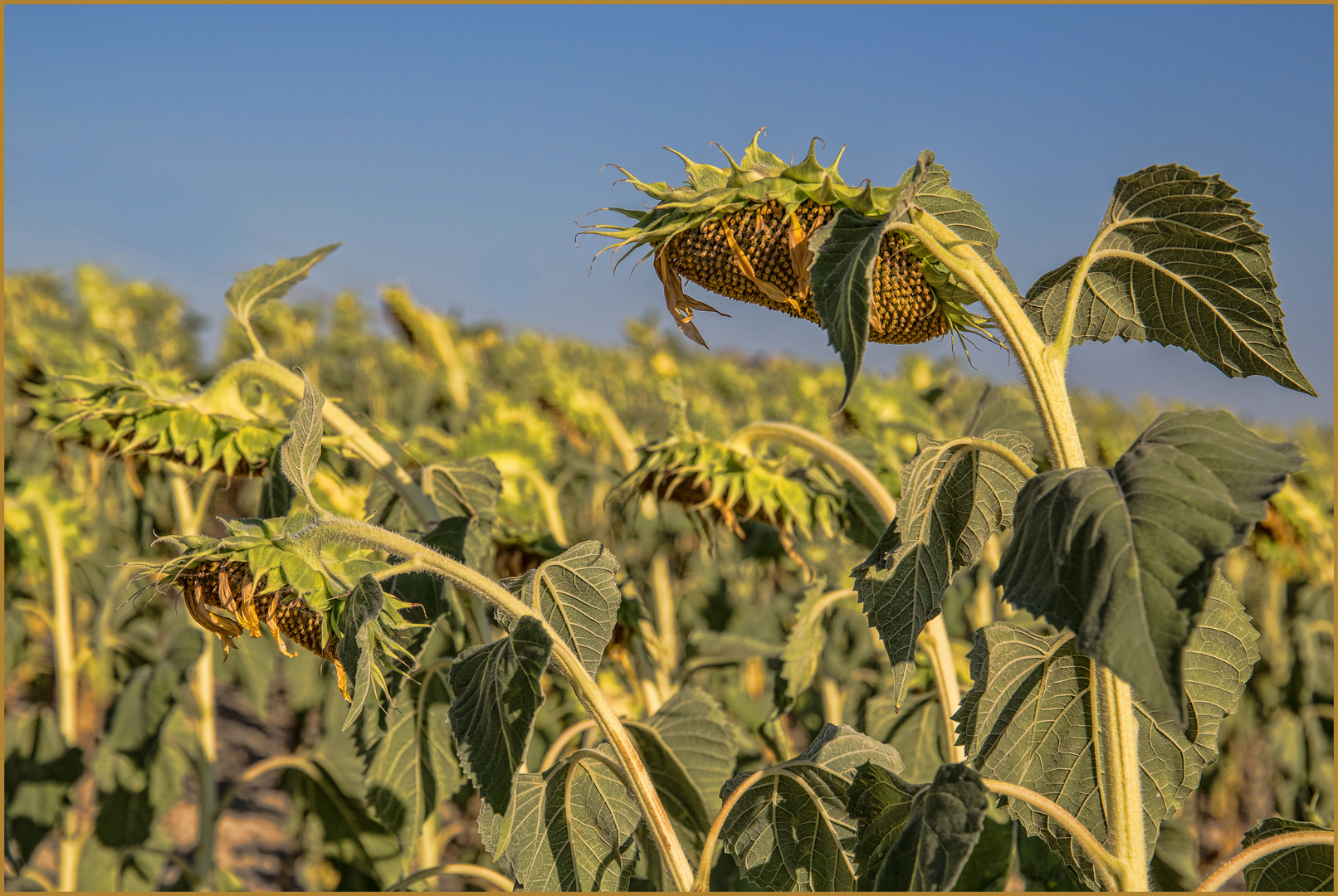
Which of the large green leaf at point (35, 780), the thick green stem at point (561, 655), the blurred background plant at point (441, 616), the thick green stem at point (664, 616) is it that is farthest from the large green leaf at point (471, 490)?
the large green leaf at point (35, 780)

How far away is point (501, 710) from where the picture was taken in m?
0.84

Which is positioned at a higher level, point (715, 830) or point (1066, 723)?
point (1066, 723)

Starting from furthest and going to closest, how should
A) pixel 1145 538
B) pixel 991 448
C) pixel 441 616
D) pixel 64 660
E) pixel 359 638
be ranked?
pixel 64 660 < pixel 441 616 < pixel 991 448 < pixel 359 638 < pixel 1145 538

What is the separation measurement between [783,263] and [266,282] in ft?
3.22

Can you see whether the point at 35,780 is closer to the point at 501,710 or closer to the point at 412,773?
the point at 412,773

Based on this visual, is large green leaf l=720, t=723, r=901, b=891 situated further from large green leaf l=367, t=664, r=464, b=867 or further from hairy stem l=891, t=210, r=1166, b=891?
large green leaf l=367, t=664, r=464, b=867

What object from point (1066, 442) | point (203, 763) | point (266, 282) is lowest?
point (203, 763)

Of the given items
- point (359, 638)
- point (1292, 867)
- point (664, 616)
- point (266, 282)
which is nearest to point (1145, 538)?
point (1292, 867)

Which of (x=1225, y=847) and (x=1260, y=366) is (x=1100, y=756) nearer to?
(x=1260, y=366)

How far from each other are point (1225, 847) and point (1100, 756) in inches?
166

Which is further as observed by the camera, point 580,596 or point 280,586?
point 580,596

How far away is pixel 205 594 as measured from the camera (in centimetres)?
87

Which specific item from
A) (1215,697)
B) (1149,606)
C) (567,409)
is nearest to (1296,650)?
(567,409)

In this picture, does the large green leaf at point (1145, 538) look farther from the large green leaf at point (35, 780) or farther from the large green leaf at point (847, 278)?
the large green leaf at point (35, 780)
